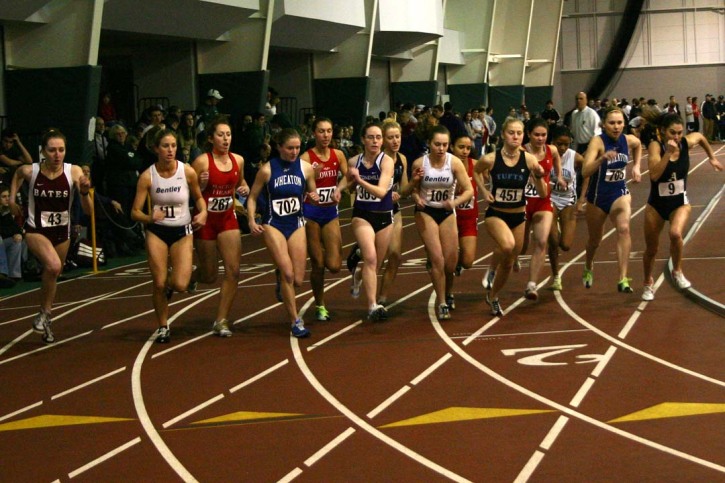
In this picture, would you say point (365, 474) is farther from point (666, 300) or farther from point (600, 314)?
point (666, 300)

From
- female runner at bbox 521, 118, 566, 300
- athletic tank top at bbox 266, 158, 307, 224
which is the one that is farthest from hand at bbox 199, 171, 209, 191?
female runner at bbox 521, 118, 566, 300

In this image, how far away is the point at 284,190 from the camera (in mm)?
10766

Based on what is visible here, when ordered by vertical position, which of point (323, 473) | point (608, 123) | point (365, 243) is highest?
point (608, 123)

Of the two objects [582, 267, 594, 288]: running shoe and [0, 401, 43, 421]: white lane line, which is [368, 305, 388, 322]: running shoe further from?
[0, 401, 43, 421]: white lane line

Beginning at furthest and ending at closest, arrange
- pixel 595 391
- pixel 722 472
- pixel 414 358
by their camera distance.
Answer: pixel 414 358 < pixel 595 391 < pixel 722 472

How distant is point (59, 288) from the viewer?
15422 mm

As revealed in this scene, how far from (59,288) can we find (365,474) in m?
9.86

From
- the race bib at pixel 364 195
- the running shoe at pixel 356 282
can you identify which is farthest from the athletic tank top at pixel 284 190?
the running shoe at pixel 356 282

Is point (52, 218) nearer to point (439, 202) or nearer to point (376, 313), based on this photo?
point (376, 313)

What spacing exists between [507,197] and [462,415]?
170 inches

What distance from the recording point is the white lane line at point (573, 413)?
642 cm

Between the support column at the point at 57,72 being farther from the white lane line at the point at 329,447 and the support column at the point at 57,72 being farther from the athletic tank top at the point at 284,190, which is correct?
the white lane line at the point at 329,447

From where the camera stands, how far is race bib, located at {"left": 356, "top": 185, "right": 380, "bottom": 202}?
1136 cm

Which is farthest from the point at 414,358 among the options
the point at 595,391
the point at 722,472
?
the point at 722,472
